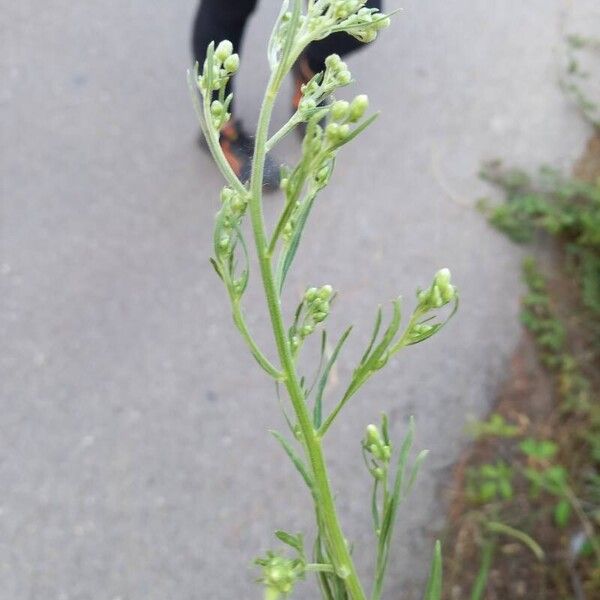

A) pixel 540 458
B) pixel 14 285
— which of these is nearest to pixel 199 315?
pixel 14 285

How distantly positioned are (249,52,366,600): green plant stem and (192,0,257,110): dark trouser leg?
1.33 m

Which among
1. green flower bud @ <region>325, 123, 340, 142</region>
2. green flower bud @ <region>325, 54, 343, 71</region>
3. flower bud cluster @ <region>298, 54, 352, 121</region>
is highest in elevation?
green flower bud @ <region>325, 54, 343, 71</region>

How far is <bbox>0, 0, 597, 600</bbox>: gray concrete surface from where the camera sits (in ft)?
5.50

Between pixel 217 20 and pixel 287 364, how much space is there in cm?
140

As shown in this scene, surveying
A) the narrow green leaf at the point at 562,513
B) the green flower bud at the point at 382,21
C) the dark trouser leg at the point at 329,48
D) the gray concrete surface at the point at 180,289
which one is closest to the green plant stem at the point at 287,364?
the green flower bud at the point at 382,21

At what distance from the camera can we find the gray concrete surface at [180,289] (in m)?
1.68

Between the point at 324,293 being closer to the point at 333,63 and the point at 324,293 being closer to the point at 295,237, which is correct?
the point at 295,237

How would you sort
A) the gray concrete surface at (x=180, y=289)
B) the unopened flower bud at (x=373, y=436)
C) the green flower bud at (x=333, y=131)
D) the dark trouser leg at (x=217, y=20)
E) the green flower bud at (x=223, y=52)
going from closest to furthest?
the green flower bud at (x=333, y=131) < the green flower bud at (x=223, y=52) < the unopened flower bud at (x=373, y=436) < the gray concrete surface at (x=180, y=289) < the dark trouser leg at (x=217, y=20)

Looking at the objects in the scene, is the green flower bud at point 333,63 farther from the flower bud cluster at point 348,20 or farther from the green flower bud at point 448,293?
the green flower bud at point 448,293

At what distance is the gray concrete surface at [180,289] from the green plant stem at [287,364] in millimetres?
993

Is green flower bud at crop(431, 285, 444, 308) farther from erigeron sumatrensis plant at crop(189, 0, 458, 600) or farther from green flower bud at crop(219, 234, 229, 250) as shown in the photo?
green flower bud at crop(219, 234, 229, 250)

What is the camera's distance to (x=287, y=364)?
60 centimetres

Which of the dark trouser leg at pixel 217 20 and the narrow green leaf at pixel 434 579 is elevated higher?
the dark trouser leg at pixel 217 20

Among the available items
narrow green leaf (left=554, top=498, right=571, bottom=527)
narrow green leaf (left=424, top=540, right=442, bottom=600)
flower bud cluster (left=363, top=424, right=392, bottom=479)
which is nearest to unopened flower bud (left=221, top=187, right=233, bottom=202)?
flower bud cluster (left=363, top=424, right=392, bottom=479)
